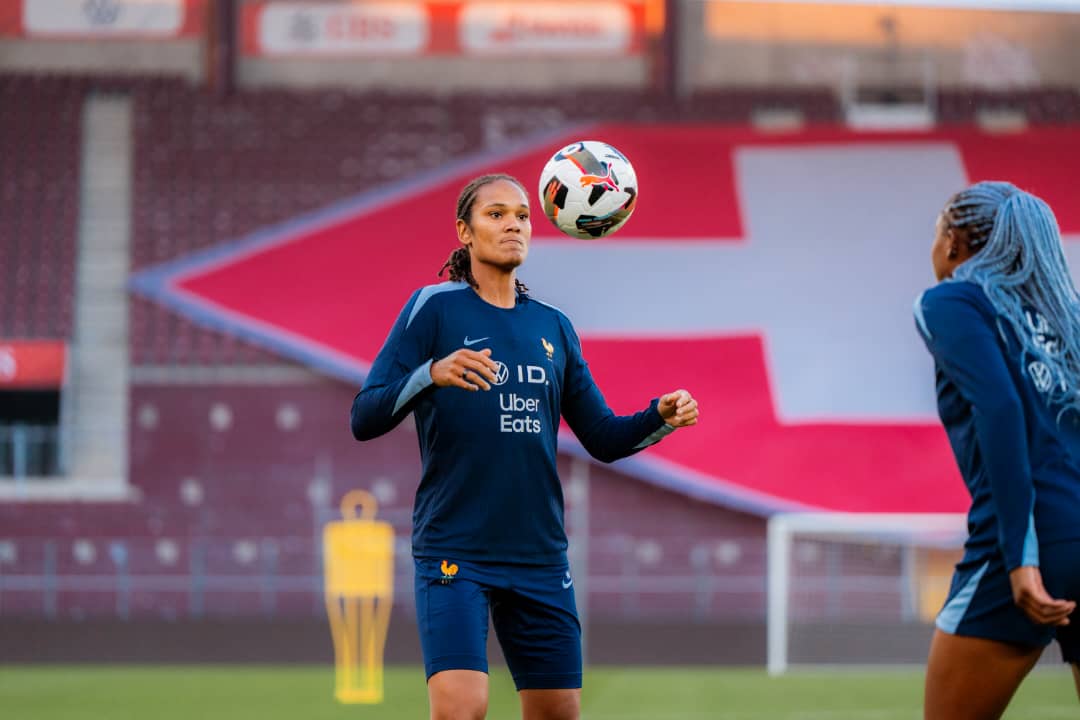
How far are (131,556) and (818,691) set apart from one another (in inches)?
319

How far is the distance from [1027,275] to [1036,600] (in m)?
0.70

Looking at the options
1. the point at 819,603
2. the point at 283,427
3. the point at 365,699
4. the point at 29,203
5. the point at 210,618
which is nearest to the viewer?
the point at 365,699

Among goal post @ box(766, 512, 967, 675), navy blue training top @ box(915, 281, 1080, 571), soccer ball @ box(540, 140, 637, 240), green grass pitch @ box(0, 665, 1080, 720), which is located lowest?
green grass pitch @ box(0, 665, 1080, 720)

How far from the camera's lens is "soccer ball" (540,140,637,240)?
4.46 meters

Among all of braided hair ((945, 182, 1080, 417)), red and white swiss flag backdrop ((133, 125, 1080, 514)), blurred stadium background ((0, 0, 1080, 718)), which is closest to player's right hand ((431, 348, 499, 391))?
braided hair ((945, 182, 1080, 417))

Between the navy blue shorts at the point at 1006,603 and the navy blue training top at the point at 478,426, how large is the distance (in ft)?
3.57

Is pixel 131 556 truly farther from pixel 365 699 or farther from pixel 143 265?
pixel 365 699

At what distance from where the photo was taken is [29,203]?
55.9 ft

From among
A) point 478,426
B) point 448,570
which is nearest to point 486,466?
point 478,426

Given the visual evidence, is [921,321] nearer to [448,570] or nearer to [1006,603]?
[1006,603]

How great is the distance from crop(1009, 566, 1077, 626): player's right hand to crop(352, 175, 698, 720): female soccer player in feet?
3.90

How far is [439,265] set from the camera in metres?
16.4

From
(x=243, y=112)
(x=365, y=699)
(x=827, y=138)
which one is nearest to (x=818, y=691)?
(x=365, y=699)

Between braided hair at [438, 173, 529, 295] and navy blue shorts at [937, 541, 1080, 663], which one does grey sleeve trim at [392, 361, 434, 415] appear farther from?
navy blue shorts at [937, 541, 1080, 663]
